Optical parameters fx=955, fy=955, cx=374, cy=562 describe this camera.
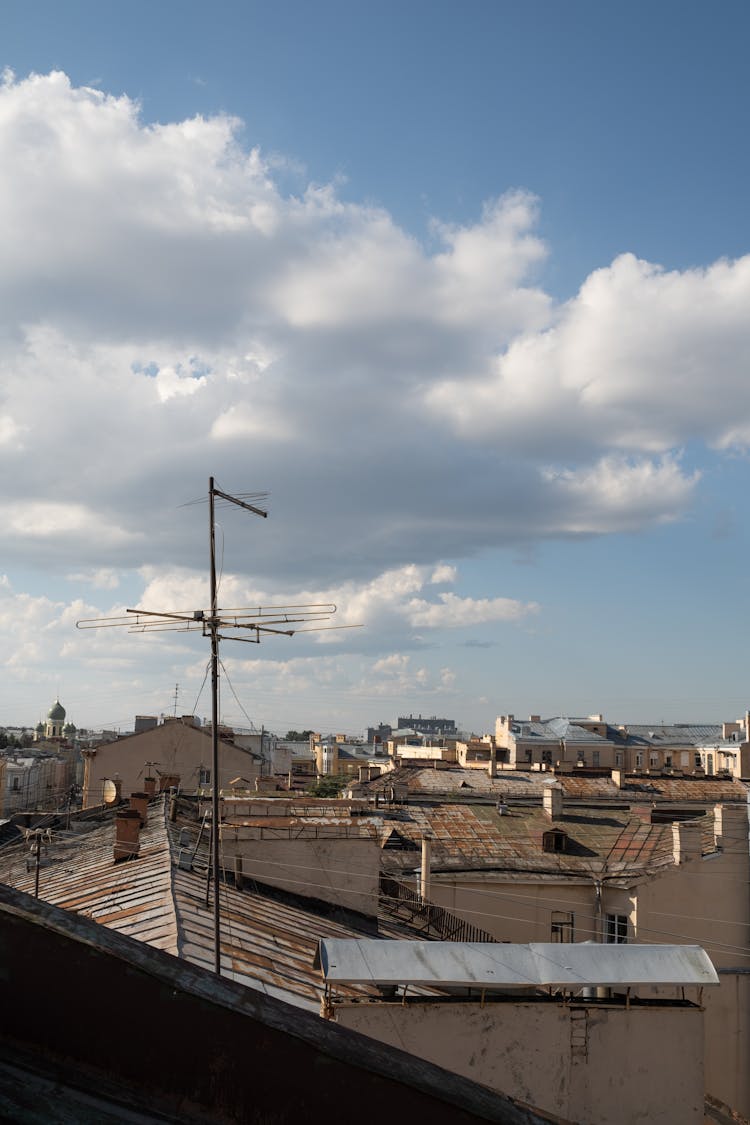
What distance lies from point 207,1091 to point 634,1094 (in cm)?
1140

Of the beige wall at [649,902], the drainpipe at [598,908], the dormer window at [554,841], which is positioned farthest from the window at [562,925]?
the dormer window at [554,841]

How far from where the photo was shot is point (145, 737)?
46.6m

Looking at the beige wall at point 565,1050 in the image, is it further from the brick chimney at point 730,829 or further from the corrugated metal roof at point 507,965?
the brick chimney at point 730,829

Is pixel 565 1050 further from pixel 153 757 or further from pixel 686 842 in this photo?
pixel 153 757

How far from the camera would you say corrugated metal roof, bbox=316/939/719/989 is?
1130 centimetres

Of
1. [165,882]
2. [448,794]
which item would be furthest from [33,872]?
[448,794]

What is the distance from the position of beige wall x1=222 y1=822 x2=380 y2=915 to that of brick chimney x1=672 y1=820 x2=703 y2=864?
8.96 m

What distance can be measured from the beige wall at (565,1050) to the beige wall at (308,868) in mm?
9132

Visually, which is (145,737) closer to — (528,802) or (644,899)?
(528,802)

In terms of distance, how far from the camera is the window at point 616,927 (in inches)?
969

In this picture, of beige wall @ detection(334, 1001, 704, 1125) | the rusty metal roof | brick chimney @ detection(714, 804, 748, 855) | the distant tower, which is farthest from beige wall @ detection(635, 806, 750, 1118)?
the distant tower

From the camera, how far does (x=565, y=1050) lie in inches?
455

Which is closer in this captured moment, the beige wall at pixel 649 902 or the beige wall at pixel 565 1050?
the beige wall at pixel 565 1050

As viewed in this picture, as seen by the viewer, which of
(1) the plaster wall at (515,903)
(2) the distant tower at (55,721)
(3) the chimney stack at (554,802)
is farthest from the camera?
(2) the distant tower at (55,721)
